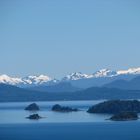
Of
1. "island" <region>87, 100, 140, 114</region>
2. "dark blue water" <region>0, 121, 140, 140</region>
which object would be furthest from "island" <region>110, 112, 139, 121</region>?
"island" <region>87, 100, 140, 114</region>

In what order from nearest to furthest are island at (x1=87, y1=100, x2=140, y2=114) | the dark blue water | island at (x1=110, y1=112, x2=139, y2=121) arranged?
1. the dark blue water
2. island at (x1=110, y1=112, x2=139, y2=121)
3. island at (x1=87, y1=100, x2=140, y2=114)

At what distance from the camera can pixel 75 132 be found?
116 meters

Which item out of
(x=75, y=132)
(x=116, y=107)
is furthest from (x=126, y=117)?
(x=116, y=107)

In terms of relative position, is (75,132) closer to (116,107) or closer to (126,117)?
(126,117)

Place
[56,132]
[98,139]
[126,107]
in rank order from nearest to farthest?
[98,139] < [56,132] < [126,107]

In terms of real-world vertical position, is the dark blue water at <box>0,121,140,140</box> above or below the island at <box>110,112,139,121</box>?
below

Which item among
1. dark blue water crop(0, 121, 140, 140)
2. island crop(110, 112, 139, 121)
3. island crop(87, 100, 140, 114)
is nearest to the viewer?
dark blue water crop(0, 121, 140, 140)

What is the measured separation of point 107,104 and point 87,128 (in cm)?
6454

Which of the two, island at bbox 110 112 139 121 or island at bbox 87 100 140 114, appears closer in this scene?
island at bbox 110 112 139 121

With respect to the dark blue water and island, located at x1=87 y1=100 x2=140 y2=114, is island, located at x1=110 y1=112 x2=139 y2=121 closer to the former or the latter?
the dark blue water

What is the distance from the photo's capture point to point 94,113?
18325 cm

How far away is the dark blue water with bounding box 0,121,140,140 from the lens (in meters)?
106

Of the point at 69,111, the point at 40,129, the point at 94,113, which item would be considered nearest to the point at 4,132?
the point at 40,129

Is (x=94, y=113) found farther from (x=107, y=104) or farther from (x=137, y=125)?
(x=137, y=125)
